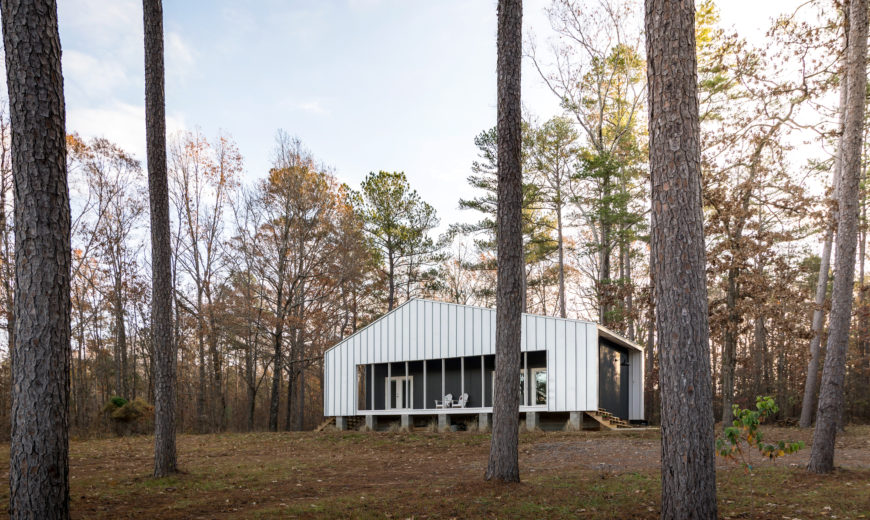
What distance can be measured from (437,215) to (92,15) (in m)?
15.8

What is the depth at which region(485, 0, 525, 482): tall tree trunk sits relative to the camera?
7.08m

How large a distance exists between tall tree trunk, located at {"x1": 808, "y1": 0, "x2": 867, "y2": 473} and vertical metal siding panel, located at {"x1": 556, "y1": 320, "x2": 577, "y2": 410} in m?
8.84

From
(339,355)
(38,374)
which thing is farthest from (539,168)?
(38,374)

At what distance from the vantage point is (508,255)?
7.24 m

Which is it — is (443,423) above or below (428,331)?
below

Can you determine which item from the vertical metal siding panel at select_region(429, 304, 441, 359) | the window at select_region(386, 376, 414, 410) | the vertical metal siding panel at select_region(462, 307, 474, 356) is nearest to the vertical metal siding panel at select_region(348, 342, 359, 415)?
the window at select_region(386, 376, 414, 410)

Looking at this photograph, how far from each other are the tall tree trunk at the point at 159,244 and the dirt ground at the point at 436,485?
2.28ft

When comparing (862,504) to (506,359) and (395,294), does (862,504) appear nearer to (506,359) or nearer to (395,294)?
(506,359)

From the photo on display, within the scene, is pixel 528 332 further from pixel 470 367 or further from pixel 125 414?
pixel 125 414

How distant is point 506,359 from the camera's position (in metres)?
7.20

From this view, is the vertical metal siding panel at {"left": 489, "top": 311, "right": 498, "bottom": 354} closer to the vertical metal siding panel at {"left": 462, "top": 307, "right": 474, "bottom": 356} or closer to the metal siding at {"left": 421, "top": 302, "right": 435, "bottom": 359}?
the vertical metal siding panel at {"left": 462, "top": 307, "right": 474, "bottom": 356}

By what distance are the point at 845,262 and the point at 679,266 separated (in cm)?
488

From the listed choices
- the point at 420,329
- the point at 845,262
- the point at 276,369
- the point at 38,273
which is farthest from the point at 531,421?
the point at 38,273

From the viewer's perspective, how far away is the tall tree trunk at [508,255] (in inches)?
279
